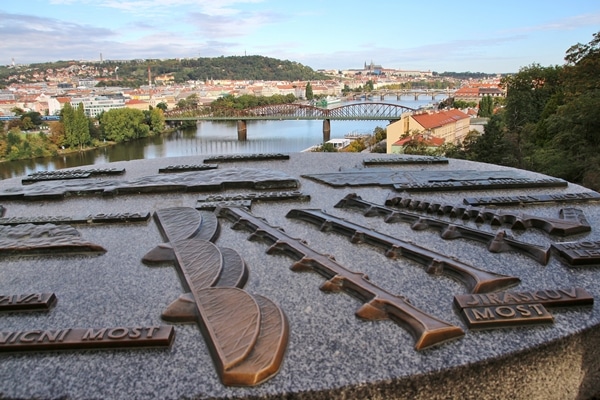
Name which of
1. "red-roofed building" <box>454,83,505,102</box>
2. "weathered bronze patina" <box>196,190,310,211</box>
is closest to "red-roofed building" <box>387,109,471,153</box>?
"weathered bronze patina" <box>196,190,310,211</box>

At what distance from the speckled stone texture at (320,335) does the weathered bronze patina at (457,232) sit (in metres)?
0.08

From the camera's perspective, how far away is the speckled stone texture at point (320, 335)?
253cm

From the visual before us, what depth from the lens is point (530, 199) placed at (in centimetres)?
545

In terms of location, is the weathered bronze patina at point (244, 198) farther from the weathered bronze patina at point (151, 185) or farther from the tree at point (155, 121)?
the tree at point (155, 121)

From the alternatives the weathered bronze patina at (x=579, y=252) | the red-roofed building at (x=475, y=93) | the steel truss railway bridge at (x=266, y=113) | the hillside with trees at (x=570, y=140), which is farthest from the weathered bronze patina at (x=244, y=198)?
the red-roofed building at (x=475, y=93)

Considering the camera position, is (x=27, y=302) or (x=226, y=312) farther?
(x=27, y=302)

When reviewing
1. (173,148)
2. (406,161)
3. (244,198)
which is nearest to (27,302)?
(244,198)

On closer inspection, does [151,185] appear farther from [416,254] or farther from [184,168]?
[416,254]

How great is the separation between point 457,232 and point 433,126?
33.8 m

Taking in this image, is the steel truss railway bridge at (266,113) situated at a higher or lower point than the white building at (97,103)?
lower

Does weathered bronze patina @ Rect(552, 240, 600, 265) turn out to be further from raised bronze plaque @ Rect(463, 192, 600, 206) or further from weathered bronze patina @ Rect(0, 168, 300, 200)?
weathered bronze patina @ Rect(0, 168, 300, 200)

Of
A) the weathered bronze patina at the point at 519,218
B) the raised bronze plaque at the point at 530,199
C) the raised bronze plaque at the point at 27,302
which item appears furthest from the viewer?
the raised bronze plaque at the point at 530,199

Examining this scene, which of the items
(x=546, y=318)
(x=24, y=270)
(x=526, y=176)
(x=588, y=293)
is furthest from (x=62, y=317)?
(x=526, y=176)

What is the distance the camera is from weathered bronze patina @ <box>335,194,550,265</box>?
154 inches
